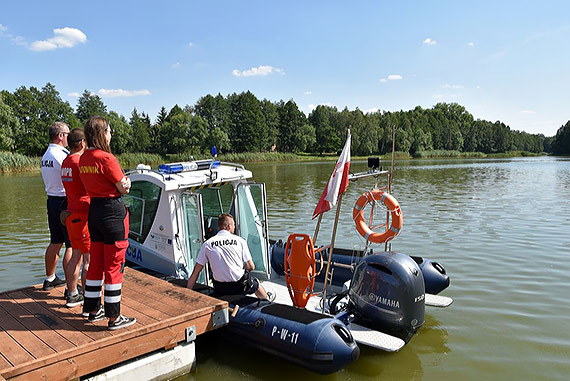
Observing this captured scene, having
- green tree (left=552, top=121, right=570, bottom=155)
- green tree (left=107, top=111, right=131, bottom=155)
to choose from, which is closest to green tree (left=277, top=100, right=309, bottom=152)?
green tree (left=107, top=111, right=131, bottom=155)

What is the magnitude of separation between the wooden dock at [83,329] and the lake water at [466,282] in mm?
700

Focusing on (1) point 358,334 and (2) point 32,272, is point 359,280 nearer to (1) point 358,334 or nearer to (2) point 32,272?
(1) point 358,334

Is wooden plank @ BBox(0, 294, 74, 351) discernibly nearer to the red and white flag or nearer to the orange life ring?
the red and white flag

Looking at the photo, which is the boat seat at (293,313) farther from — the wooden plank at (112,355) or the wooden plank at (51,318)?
the wooden plank at (51,318)

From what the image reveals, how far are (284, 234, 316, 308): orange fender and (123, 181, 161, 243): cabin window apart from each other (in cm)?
203

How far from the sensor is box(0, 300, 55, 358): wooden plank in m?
3.27

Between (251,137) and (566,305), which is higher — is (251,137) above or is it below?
above

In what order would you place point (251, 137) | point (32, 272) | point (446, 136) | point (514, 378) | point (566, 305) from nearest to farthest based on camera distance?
1. point (514, 378)
2. point (566, 305)
3. point (32, 272)
4. point (251, 137)
5. point (446, 136)

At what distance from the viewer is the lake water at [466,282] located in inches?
171

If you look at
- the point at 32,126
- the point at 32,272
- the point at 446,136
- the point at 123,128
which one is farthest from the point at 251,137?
the point at 32,272

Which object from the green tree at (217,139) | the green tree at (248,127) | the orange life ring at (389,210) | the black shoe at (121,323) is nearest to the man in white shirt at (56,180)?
the black shoe at (121,323)


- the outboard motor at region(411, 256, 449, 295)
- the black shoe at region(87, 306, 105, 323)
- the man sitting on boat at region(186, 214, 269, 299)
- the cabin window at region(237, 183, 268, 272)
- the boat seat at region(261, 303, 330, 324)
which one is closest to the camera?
the black shoe at region(87, 306, 105, 323)

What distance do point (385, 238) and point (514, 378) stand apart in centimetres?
212

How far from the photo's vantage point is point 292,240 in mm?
5055
